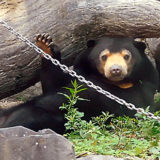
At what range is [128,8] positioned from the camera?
5316 millimetres

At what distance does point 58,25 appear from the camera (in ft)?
18.6

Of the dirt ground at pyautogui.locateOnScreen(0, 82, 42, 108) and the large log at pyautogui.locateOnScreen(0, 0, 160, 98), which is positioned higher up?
the large log at pyautogui.locateOnScreen(0, 0, 160, 98)

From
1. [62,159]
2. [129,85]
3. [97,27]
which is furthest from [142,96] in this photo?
[62,159]

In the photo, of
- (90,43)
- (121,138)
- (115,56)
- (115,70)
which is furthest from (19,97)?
(121,138)

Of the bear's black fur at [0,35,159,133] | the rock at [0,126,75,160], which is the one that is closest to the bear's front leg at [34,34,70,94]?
the bear's black fur at [0,35,159,133]

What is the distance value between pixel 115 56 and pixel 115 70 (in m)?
0.33

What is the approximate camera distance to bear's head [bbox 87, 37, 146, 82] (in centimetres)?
568

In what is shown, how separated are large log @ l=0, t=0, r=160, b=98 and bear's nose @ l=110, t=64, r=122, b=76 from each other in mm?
452

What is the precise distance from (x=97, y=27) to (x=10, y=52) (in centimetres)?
117

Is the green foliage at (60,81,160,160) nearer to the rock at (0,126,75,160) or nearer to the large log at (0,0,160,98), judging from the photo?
the rock at (0,126,75,160)

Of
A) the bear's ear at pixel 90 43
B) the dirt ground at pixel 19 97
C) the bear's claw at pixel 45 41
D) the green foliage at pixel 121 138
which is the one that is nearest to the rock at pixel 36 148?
the green foliage at pixel 121 138

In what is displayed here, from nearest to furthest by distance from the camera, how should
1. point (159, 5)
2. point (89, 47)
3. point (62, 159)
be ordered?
point (62, 159), point (159, 5), point (89, 47)

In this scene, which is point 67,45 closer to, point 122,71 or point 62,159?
point 122,71

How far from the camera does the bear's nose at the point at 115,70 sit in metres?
5.52
